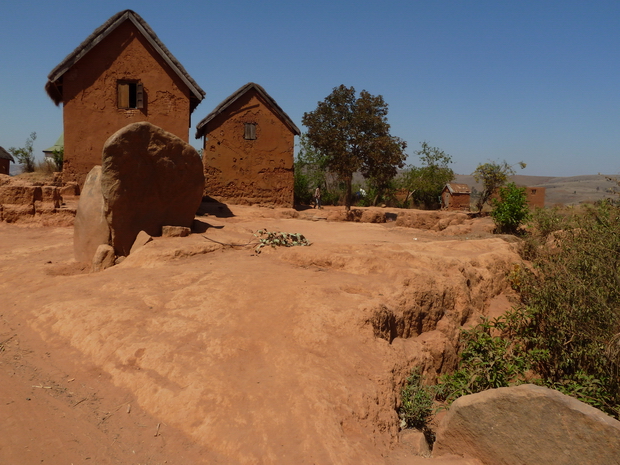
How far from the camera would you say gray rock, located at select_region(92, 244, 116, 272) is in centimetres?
587

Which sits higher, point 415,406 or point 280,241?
point 280,241

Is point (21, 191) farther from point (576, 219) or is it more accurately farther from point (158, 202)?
point (576, 219)

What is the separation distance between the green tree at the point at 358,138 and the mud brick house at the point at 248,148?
332 centimetres

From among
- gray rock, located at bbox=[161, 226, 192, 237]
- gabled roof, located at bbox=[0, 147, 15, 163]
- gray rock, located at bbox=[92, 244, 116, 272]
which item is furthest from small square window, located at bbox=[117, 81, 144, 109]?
gabled roof, located at bbox=[0, 147, 15, 163]

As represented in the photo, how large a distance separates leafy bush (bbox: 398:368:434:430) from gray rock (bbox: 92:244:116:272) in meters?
4.00

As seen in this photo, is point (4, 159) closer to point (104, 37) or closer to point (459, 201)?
point (104, 37)

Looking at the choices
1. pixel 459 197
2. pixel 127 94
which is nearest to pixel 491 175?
pixel 459 197

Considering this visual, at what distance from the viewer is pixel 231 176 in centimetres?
1430

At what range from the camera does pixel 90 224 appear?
6.36m

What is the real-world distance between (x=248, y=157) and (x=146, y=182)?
26.7 ft

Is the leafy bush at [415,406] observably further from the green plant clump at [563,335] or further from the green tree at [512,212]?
the green tree at [512,212]

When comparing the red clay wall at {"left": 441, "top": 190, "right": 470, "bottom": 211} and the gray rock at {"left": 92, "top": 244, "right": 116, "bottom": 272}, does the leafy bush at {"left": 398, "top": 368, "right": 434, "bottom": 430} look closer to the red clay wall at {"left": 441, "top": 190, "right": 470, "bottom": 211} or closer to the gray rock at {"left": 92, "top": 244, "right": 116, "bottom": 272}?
the gray rock at {"left": 92, "top": 244, "right": 116, "bottom": 272}

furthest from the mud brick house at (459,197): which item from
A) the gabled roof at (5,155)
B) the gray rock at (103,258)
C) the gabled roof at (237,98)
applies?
the gabled roof at (5,155)

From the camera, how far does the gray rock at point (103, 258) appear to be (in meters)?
Result: 5.87
